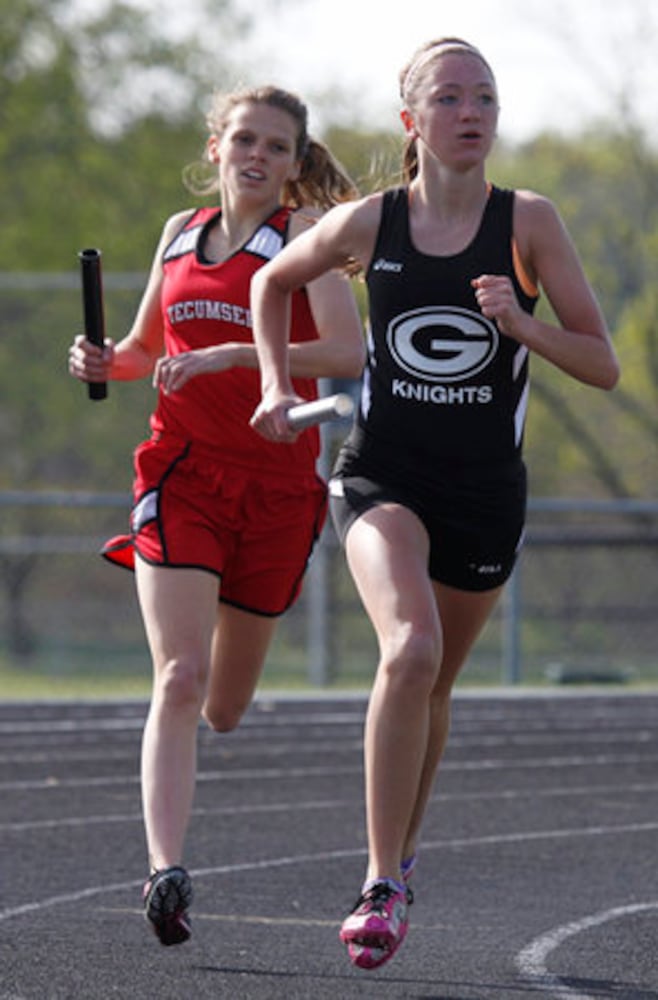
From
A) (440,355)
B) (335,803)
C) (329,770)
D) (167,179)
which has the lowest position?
(329,770)

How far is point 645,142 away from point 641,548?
43.1ft

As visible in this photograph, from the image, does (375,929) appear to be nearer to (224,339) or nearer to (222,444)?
(222,444)

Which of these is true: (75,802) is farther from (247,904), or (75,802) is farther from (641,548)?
(641,548)

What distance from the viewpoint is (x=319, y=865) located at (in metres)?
8.69

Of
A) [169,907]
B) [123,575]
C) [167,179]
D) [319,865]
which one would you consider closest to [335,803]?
[319,865]

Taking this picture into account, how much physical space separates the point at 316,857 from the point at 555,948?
2306mm

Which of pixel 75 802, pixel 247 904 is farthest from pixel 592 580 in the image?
pixel 247 904

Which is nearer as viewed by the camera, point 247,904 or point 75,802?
point 247,904

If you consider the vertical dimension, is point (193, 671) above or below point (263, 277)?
below

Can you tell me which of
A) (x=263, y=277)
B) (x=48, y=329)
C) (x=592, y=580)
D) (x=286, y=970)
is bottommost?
(x=592, y=580)

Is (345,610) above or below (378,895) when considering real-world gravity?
below

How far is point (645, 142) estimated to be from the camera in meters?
33.1

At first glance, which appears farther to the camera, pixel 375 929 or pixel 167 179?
pixel 167 179

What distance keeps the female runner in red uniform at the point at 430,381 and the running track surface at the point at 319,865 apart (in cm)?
54
